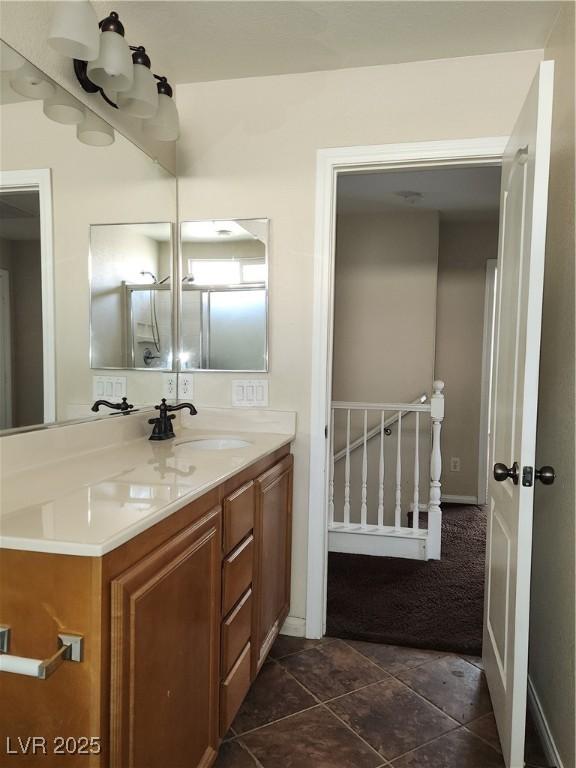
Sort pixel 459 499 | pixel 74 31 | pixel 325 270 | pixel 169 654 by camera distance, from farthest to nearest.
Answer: pixel 459 499, pixel 325 270, pixel 74 31, pixel 169 654

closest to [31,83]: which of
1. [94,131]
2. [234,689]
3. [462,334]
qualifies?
[94,131]

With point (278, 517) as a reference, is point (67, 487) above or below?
above

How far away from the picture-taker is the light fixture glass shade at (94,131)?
1.64m

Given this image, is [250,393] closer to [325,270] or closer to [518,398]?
[325,270]

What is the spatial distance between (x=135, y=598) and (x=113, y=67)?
152 centimetres

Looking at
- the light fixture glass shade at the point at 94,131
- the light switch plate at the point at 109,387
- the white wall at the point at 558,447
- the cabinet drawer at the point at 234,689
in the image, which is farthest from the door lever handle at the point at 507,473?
the light fixture glass shade at the point at 94,131

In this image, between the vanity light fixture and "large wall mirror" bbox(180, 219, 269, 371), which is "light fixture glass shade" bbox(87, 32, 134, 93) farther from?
"large wall mirror" bbox(180, 219, 269, 371)

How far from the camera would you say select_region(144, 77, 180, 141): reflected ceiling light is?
1931 millimetres

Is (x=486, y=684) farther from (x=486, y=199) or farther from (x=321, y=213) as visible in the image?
(x=486, y=199)

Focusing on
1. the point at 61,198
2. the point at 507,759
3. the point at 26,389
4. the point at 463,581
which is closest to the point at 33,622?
the point at 26,389

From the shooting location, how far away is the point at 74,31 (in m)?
1.42

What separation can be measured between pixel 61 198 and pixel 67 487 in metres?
0.86

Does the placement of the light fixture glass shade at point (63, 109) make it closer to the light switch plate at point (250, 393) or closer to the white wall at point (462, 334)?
the light switch plate at point (250, 393)

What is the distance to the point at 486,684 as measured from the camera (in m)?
1.99
